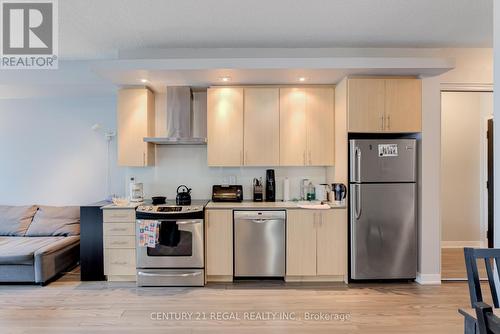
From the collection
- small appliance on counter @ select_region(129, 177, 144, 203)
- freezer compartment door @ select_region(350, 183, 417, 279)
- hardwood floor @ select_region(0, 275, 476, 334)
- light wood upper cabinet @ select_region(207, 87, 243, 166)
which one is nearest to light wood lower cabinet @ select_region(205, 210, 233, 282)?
hardwood floor @ select_region(0, 275, 476, 334)

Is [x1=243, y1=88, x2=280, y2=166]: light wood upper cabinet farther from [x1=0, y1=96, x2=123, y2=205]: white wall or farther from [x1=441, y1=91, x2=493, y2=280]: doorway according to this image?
[x1=441, y1=91, x2=493, y2=280]: doorway

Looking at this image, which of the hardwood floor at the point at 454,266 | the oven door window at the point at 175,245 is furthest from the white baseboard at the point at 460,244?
the oven door window at the point at 175,245

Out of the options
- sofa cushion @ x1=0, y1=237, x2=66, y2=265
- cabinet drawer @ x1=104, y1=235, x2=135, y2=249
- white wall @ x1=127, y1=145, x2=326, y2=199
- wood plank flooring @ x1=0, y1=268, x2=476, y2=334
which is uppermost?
white wall @ x1=127, y1=145, x2=326, y2=199

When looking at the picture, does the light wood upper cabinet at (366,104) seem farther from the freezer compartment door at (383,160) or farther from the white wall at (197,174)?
the white wall at (197,174)

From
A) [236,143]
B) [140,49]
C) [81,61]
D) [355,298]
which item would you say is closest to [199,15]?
[140,49]

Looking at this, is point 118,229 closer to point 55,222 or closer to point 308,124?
point 55,222

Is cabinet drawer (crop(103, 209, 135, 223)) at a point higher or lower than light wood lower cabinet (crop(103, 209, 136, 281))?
higher

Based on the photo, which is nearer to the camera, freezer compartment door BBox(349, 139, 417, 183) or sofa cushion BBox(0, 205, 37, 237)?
freezer compartment door BBox(349, 139, 417, 183)

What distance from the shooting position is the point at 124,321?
263cm

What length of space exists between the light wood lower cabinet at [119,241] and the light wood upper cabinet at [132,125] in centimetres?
68

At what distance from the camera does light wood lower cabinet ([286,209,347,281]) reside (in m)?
3.42

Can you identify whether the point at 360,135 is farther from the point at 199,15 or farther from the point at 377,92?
the point at 199,15

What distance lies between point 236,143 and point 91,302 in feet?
7.51

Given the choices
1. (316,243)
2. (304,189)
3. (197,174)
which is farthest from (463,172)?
(197,174)
